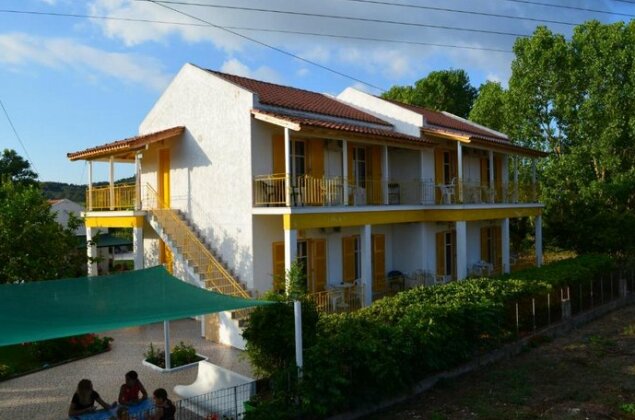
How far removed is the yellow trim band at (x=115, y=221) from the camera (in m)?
17.0

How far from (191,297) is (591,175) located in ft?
87.5

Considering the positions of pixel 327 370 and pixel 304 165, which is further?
pixel 304 165

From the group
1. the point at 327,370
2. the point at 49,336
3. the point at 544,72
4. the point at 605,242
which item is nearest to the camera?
the point at 49,336

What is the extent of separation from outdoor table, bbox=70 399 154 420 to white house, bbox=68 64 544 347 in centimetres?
497

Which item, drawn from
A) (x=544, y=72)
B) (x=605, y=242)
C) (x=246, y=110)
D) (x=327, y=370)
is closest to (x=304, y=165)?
(x=246, y=110)

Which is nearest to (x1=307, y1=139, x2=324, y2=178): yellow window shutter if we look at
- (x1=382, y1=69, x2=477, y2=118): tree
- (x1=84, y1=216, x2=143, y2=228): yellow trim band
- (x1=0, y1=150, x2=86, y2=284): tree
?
(x1=84, y1=216, x2=143, y2=228): yellow trim band

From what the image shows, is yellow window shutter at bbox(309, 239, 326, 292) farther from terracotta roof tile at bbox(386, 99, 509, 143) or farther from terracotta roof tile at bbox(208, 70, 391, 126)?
terracotta roof tile at bbox(386, 99, 509, 143)

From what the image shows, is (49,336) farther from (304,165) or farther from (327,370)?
(304,165)

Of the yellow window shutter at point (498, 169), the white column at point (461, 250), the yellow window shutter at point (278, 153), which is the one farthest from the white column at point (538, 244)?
the yellow window shutter at point (278, 153)

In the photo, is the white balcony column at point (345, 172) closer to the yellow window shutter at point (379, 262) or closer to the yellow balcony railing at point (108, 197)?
the yellow window shutter at point (379, 262)

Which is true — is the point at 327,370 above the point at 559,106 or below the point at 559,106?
below

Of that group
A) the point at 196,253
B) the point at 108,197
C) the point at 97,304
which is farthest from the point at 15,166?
the point at 97,304

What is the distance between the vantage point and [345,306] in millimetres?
15695

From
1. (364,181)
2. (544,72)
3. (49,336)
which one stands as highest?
(544,72)
